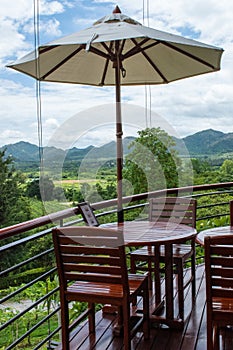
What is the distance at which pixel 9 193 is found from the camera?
12.1 m

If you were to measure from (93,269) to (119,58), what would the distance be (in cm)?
166

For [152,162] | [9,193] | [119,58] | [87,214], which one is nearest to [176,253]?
[87,214]

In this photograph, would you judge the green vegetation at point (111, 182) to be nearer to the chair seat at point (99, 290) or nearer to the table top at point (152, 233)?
the chair seat at point (99, 290)

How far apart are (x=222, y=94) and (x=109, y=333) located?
19.3ft

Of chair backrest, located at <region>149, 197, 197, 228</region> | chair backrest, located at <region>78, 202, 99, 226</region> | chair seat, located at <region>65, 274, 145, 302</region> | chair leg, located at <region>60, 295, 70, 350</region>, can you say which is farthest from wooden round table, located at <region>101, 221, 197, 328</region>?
chair leg, located at <region>60, 295, 70, 350</region>

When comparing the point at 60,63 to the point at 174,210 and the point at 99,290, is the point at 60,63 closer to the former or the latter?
the point at 174,210

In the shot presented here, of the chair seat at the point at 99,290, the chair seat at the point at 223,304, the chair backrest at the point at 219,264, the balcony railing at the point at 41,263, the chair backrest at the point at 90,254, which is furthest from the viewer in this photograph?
the balcony railing at the point at 41,263

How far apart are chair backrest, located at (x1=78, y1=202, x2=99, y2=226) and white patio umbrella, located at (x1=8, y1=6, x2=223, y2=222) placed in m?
0.25

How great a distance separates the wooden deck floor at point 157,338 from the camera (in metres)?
2.71

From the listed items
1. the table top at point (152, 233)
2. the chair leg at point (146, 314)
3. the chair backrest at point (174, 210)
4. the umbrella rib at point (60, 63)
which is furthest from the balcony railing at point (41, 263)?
the umbrella rib at point (60, 63)

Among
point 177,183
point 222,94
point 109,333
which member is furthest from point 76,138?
point 222,94

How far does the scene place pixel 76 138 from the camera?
3.27 meters

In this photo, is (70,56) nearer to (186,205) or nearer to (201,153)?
(186,205)

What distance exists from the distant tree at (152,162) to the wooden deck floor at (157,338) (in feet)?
5.82
